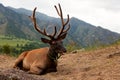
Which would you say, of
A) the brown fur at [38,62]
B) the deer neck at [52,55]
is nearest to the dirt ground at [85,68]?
the brown fur at [38,62]

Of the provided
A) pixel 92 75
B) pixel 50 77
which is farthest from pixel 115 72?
pixel 50 77

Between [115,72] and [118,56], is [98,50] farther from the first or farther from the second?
[115,72]

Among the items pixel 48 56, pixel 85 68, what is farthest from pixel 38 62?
pixel 85 68

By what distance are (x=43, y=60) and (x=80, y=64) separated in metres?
1.68

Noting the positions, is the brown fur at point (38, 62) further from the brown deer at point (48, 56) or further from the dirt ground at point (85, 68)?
the dirt ground at point (85, 68)

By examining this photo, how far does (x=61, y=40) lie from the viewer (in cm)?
1412

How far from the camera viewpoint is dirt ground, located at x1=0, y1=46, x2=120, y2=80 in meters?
11.7

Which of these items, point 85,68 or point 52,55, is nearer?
point 85,68

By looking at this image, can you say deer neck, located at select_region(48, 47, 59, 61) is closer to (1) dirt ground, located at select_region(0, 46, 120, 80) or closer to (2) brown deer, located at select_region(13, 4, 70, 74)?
(2) brown deer, located at select_region(13, 4, 70, 74)

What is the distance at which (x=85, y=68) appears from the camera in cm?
1394

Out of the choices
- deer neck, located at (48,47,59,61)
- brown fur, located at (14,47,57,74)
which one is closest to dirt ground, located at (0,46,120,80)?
brown fur, located at (14,47,57,74)

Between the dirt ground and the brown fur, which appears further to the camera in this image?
the brown fur

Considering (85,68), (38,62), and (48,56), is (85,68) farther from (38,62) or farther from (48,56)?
(38,62)

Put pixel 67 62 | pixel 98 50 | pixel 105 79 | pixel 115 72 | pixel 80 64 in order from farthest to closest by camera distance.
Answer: pixel 98 50, pixel 67 62, pixel 80 64, pixel 115 72, pixel 105 79
